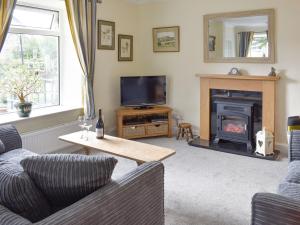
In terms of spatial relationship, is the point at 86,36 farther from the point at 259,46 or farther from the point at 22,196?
the point at 22,196

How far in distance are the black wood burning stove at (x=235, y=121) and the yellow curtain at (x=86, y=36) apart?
200 cm

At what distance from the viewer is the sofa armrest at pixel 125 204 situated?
124cm

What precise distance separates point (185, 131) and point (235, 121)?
893 millimetres

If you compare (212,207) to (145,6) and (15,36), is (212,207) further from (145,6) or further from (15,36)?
(145,6)

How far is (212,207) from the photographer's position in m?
2.69

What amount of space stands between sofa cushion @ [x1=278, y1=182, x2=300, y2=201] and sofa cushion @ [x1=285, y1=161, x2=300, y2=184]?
3.6 inches

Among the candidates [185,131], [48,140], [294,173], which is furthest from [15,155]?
[185,131]

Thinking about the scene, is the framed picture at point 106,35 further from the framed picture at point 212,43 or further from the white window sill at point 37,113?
the framed picture at point 212,43

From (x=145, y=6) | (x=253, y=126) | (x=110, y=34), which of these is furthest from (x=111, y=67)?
(x=253, y=126)

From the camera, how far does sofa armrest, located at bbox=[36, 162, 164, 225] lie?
1.24 meters

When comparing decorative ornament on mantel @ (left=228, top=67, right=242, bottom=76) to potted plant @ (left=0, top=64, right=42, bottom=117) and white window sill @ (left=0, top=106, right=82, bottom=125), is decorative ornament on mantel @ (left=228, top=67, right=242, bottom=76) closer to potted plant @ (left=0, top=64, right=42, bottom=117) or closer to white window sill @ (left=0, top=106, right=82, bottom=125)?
white window sill @ (left=0, top=106, right=82, bottom=125)

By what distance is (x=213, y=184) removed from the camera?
319 centimetres

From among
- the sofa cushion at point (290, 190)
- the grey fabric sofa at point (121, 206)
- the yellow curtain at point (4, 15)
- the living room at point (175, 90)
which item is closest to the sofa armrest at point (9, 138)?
the living room at point (175, 90)

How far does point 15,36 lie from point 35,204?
301cm
